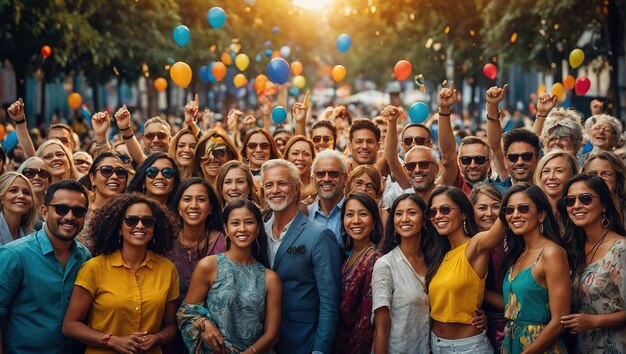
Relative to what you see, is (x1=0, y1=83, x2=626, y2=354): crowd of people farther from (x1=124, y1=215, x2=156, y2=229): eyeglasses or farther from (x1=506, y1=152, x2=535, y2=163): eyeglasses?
(x1=506, y1=152, x2=535, y2=163): eyeglasses

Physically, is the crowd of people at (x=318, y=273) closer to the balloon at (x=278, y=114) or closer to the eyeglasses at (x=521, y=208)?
the eyeglasses at (x=521, y=208)

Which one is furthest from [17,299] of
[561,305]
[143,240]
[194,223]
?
[561,305]

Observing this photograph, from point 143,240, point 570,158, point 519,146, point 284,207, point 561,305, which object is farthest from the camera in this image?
point 519,146

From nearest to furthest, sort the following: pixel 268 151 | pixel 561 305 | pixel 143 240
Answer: pixel 561 305, pixel 143 240, pixel 268 151

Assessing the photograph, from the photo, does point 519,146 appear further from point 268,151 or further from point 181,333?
point 181,333

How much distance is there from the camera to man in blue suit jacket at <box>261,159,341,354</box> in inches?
275

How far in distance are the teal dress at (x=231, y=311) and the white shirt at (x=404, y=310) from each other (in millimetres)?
821

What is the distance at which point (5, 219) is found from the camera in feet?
26.2

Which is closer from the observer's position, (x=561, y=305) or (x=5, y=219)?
(x=561, y=305)

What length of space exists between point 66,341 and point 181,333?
762 millimetres

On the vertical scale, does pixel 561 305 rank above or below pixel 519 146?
below

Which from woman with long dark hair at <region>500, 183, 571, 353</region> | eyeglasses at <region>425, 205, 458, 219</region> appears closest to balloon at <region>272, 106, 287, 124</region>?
eyeglasses at <region>425, 205, 458, 219</region>

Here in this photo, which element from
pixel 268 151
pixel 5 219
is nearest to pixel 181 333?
pixel 5 219

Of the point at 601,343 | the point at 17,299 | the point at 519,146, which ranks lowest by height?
the point at 601,343
